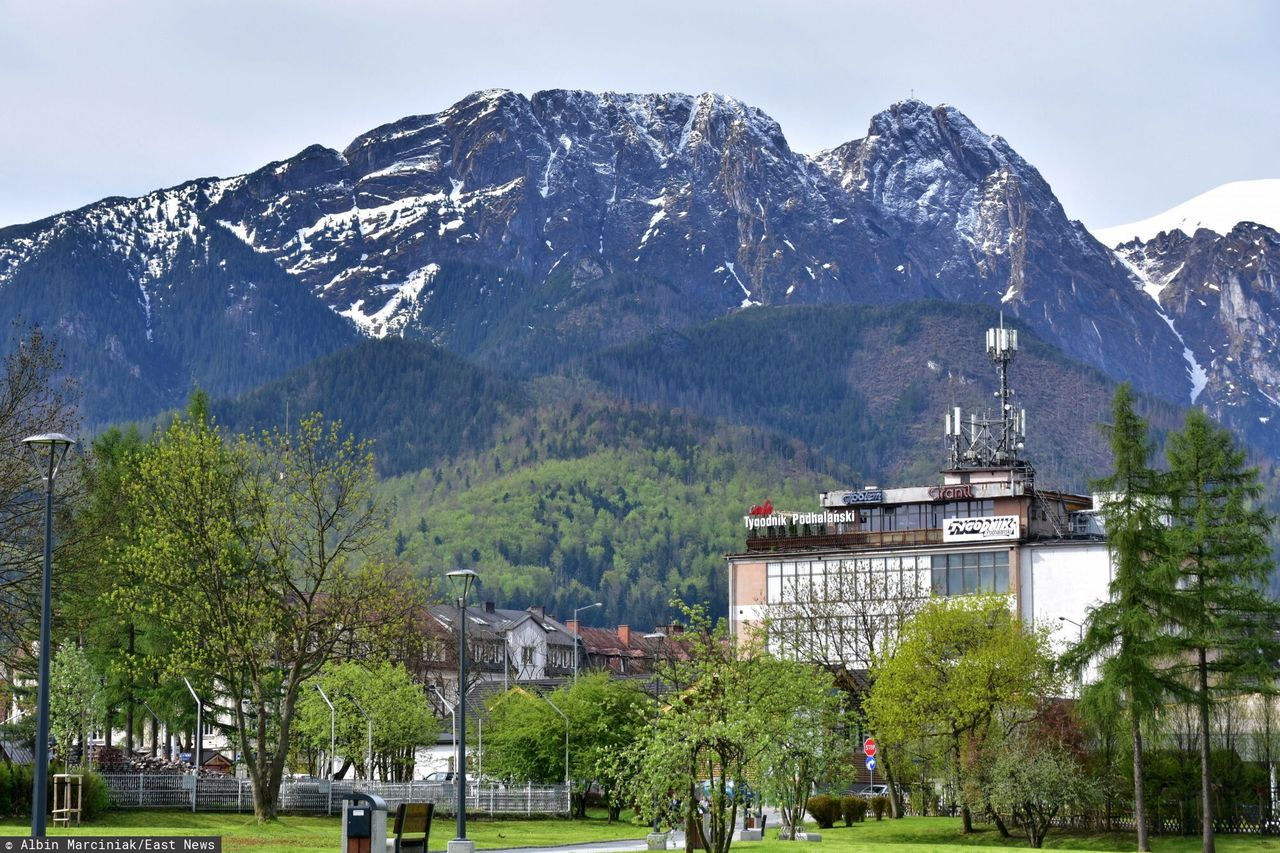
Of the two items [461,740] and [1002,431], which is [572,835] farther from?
[1002,431]

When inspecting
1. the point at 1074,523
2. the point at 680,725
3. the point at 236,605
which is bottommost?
the point at 680,725

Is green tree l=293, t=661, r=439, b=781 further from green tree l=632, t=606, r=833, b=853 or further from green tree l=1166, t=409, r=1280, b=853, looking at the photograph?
green tree l=632, t=606, r=833, b=853

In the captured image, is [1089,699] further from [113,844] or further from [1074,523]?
[1074,523]

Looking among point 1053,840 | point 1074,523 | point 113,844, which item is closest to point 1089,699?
point 1053,840

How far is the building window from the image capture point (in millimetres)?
127062

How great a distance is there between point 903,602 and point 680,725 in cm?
6710

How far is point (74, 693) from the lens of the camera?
295 feet

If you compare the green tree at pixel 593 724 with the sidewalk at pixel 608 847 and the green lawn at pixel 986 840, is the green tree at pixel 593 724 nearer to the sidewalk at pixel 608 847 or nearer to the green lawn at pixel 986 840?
the green lawn at pixel 986 840

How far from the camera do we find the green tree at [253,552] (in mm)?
69938

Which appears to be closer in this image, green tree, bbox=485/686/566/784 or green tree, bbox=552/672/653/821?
green tree, bbox=552/672/653/821

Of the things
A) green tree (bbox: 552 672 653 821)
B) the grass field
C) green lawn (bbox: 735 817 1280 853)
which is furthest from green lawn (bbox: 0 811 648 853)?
green lawn (bbox: 735 817 1280 853)

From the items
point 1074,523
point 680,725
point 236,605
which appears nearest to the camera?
point 680,725

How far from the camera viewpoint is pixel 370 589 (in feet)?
234

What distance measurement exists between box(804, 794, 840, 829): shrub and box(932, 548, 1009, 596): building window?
44.2 m
